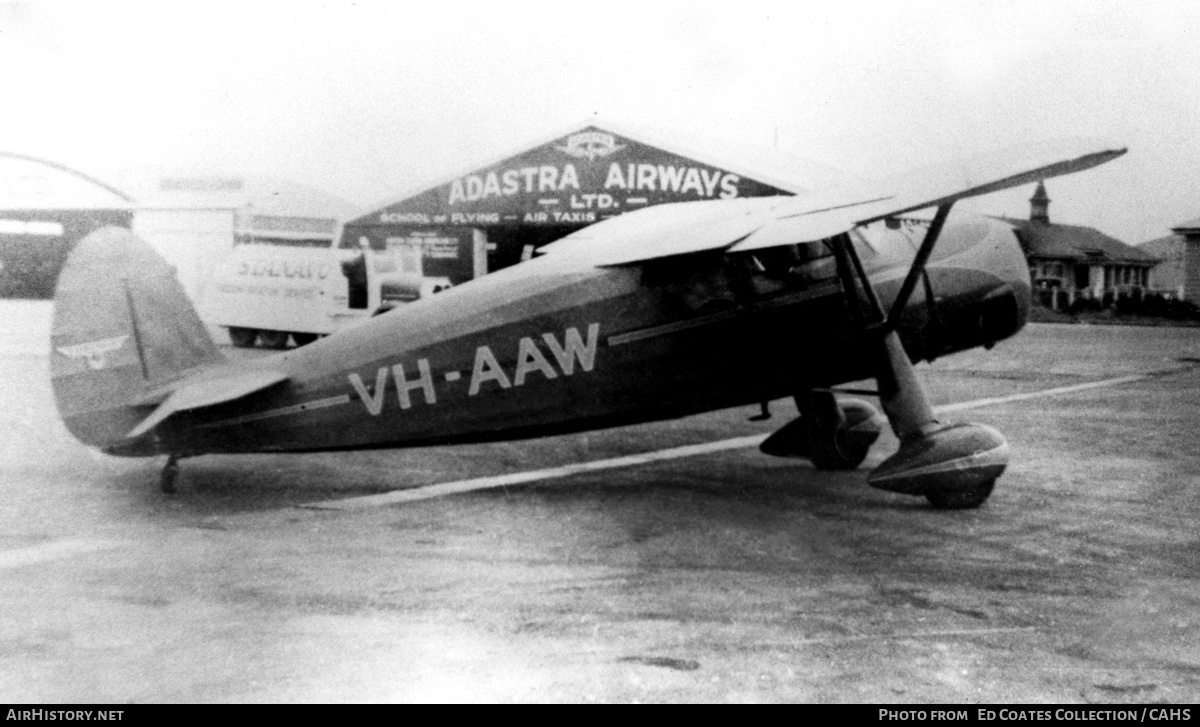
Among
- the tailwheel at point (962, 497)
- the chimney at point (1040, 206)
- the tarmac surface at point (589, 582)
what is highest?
the chimney at point (1040, 206)

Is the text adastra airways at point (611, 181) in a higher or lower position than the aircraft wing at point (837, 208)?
higher

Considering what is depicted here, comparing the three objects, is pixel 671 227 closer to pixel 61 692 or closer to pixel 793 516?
pixel 793 516

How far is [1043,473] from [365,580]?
16.4 feet

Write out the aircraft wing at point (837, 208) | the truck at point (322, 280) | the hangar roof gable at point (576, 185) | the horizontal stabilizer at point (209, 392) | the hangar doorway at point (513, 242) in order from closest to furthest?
the aircraft wing at point (837, 208) < the horizontal stabilizer at point (209, 392) < the hangar roof gable at point (576, 185) < the hangar doorway at point (513, 242) < the truck at point (322, 280)

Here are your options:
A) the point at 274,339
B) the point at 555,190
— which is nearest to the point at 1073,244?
the point at 555,190

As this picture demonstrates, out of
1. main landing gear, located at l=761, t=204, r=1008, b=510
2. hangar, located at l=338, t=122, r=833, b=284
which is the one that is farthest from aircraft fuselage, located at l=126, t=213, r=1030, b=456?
hangar, located at l=338, t=122, r=833, b=284

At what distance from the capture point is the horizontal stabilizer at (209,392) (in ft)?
19.1

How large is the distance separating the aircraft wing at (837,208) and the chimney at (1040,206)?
133 centimetres

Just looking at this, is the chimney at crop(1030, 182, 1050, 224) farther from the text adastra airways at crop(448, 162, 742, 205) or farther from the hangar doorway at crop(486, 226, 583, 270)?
the hangar doorway at crop(486, 226, 583, 270)

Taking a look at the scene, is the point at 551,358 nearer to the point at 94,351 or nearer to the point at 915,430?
the point at 915,430

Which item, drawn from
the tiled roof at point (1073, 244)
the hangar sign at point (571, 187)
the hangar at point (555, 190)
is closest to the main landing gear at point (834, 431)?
the tiled roof at point (1073, 244)

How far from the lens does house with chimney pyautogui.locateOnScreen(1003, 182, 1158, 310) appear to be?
23.5ft

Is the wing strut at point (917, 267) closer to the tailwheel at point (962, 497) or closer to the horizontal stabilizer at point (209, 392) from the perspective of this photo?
the tailwheel at point (962, 497)

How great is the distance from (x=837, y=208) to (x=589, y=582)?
2754 millimetres
